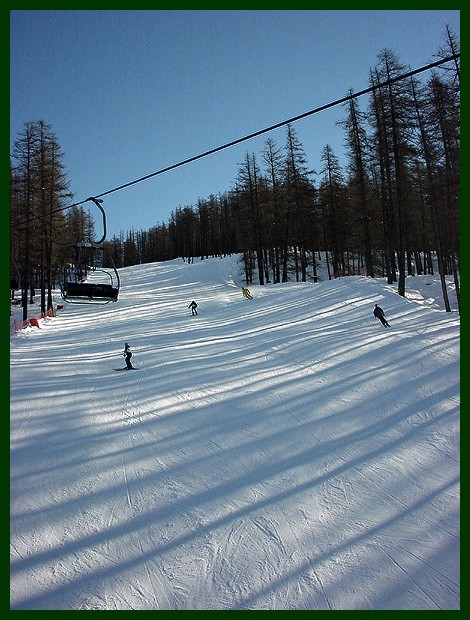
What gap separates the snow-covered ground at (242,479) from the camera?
4.16 m

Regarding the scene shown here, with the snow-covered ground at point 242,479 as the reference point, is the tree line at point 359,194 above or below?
above

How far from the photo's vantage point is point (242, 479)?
5.74 meters

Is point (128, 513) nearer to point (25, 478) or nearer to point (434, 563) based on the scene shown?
point (25, 478)

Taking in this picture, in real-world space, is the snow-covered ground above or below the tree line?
below

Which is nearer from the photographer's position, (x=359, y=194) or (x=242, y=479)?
(x=242, y=479)

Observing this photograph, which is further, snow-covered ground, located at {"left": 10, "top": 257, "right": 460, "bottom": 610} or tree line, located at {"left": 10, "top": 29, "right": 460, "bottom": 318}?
tree line, located at {"left": 10, "top": 29, "right": 460, "bottom": 318}

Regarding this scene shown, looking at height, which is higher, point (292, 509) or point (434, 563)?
point (292, 509)

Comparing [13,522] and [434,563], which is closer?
[434,563]

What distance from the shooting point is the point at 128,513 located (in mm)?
5070

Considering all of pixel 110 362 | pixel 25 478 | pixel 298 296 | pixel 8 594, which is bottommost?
pixel 8 594

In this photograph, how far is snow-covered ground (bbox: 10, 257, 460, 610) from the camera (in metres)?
4.16

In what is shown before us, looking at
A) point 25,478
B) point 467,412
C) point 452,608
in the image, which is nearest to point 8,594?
point 25,478

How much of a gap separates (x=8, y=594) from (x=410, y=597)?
453 cm

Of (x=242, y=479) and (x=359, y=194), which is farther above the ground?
(x=359, y=194)
